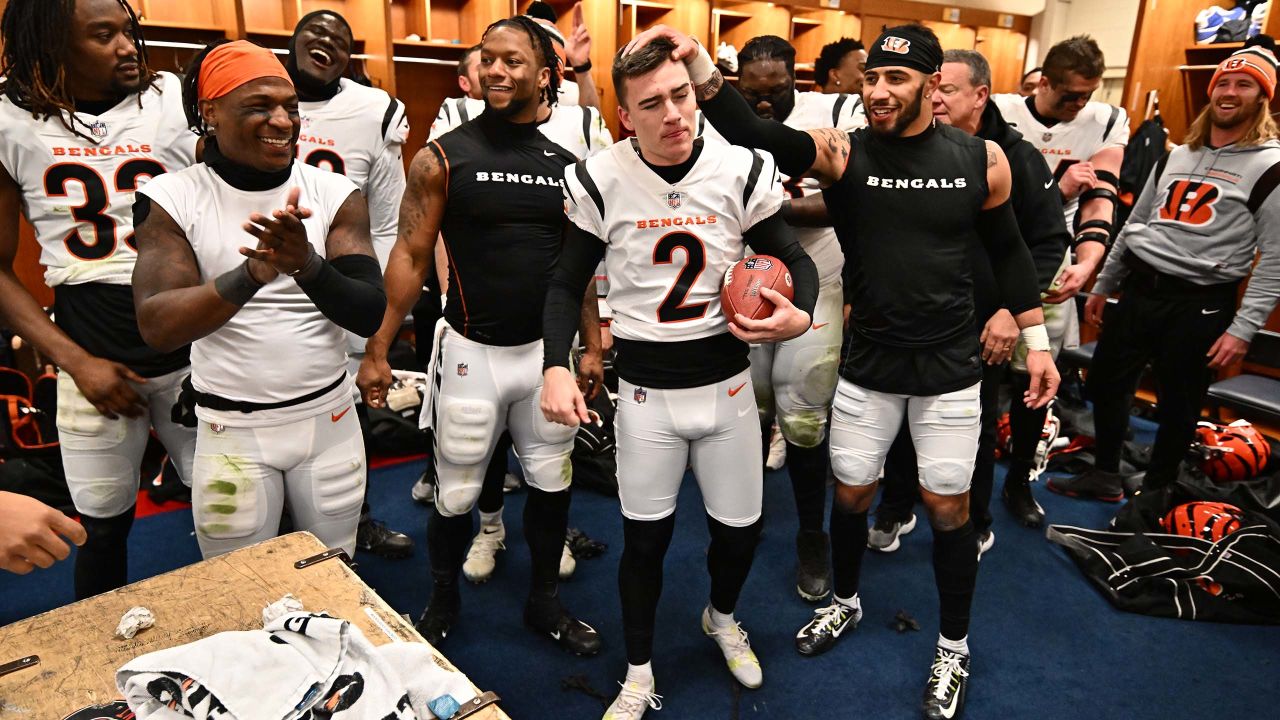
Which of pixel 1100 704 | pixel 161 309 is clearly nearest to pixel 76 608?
pixel 161 309

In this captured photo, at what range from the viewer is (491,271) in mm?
2236

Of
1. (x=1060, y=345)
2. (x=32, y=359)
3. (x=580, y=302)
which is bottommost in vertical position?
(x=32, y=359)

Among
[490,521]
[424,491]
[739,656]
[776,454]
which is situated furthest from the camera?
[776,454]

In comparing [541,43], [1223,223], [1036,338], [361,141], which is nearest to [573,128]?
[541,43]

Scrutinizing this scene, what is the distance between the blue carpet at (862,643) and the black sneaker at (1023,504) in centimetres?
12

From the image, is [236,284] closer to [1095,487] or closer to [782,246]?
[782,246]

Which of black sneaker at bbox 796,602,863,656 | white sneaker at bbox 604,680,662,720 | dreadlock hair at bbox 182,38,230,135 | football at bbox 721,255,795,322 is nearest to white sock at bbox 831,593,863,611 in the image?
black sneaker at bbox 796,602,863,656

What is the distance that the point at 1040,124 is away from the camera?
3.47 m

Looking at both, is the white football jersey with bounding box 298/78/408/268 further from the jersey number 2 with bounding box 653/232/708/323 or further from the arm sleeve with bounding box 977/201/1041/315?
the arm sleeve with bounding box 977/201/1041/315

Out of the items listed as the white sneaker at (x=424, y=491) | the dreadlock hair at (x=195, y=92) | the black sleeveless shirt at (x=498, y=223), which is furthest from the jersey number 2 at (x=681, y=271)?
the white sneaker at (x=424, y=491)

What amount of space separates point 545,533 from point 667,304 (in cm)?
93

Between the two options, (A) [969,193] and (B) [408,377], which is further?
(B) [408,377]

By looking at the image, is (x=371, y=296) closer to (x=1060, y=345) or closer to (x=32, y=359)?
(x=1060, y=345)

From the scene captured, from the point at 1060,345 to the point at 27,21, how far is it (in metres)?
3.70
